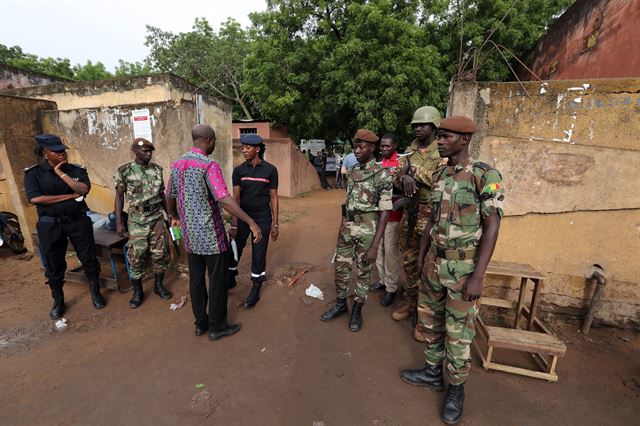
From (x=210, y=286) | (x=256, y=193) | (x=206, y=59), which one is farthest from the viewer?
(x=206, y=59)

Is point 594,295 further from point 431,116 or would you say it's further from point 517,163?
point 431,116

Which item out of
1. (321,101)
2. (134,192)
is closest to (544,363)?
(134,192)

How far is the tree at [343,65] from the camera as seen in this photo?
10469 mm

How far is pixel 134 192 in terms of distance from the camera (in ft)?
11.3

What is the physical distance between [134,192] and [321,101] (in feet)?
32.8

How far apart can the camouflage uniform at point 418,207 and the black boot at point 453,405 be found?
100 cm

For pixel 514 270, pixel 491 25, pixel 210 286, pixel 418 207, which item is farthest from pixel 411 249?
pixel 491 25

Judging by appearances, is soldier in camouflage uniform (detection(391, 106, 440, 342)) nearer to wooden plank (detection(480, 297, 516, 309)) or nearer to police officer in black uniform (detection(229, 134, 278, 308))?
wooden plank (detection(480, 297, 516, 309))

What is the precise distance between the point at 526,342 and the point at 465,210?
4.32 feet

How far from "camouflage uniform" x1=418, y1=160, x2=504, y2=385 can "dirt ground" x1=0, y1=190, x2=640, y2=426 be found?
55 centimetres

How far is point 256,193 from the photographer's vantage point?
344 cm

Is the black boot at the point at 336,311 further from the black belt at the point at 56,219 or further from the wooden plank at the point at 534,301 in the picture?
the black belt at the point at 56,219

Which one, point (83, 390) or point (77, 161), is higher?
point (77, 161)

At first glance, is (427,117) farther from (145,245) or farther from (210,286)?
(145,245)
